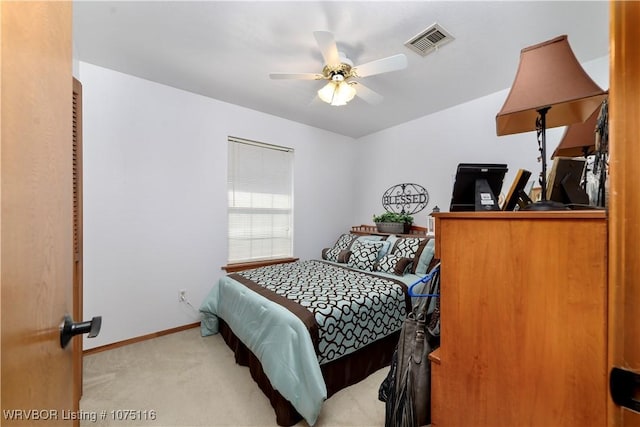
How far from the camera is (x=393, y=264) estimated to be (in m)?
2.77

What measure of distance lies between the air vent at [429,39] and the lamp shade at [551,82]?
114 cm

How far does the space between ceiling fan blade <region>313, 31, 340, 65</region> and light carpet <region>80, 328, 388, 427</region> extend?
2397 mm

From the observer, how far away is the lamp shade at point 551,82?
33.6 inches

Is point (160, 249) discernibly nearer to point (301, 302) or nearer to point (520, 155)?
point (301, 302)

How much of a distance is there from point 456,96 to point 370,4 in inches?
69.5

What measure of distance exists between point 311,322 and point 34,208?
1460 millimetres

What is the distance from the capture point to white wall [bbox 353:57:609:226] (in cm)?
262

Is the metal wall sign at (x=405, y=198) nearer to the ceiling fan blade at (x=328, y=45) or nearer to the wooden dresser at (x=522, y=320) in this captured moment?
the ceiling fan blade at (x=328, y=45)

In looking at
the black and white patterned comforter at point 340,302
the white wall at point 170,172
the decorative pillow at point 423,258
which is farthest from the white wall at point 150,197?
the decorative pillow at point 423,258

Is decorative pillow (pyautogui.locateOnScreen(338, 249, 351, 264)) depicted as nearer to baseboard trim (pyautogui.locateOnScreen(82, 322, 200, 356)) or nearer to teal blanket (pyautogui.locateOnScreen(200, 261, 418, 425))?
teal blanket (pyautogui.locateOnScreen(200, 261, 418, 425))

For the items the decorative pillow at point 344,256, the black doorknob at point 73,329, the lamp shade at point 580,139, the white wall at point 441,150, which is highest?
the white wall at point 441,150

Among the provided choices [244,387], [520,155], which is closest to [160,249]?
[244,387]

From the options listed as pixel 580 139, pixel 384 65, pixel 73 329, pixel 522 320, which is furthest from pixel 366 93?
pixel 73 329

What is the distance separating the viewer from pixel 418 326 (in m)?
1.26
